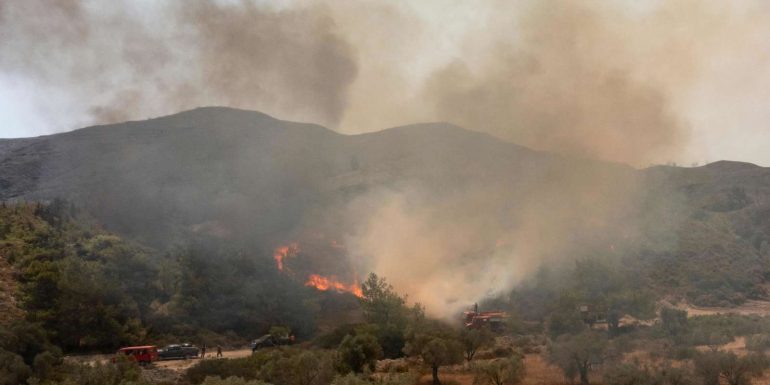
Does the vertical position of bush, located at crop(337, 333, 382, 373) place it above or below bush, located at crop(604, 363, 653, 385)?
above

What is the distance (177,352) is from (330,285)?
36621mm

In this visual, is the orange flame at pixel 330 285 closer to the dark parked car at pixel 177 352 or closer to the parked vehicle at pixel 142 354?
the dark parked car at pixel 177 352

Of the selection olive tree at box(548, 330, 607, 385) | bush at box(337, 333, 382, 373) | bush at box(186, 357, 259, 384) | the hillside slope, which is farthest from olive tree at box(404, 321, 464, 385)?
the hillside slope

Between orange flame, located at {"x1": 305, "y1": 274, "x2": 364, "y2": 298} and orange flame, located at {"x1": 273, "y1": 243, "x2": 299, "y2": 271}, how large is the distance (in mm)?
5253

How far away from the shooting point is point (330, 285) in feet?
279

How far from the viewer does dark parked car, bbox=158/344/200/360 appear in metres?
49.4

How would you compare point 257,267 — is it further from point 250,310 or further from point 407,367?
point 407,367

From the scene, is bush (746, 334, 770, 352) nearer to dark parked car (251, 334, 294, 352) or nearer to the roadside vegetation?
the roadside vegetation

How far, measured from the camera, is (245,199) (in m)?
109

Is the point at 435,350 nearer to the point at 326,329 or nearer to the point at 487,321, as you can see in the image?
the point at 487,321

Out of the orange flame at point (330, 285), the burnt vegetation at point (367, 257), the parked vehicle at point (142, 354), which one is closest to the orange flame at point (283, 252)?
the burnt vegetation at point (367, 257)

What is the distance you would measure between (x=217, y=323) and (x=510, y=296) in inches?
1518

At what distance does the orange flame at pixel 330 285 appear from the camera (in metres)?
83.4

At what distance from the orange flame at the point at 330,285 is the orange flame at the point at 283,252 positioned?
5.25 metres
